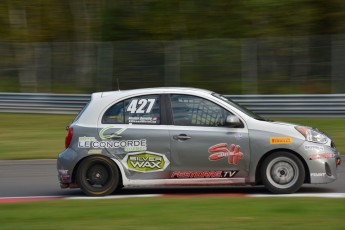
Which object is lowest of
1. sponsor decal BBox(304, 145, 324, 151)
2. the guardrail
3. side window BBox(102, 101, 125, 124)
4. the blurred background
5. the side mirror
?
sponsor decal BBox(304, 145, 324, 151)

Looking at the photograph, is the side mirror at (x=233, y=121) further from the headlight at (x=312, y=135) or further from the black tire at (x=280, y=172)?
the headlight at (x=312, y=135)

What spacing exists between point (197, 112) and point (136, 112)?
85 cm

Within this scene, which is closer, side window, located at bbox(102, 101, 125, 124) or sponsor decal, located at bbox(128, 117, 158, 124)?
sponsor decal, located at bbox(128, 117, 158, 124)

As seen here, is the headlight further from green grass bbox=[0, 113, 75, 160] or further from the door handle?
green grass bbox=[0, 113, 75, 160]

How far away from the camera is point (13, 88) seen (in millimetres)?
27953

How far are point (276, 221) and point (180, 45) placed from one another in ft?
60.2

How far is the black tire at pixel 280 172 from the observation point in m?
10.4

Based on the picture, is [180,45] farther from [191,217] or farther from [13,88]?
[191,217]

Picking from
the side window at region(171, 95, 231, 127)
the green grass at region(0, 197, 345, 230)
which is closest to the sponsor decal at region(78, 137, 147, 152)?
the side window at region(171, 95, 231, 127)

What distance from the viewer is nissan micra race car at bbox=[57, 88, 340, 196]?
10.4 meters

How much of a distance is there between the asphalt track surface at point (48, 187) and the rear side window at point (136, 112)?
1118mm

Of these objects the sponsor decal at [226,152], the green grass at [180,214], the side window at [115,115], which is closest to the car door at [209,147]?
the sponsor decal at [226,152]

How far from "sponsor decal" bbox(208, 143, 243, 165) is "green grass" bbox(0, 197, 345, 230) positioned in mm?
981

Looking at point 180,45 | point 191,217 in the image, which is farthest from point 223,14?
point 191,217
